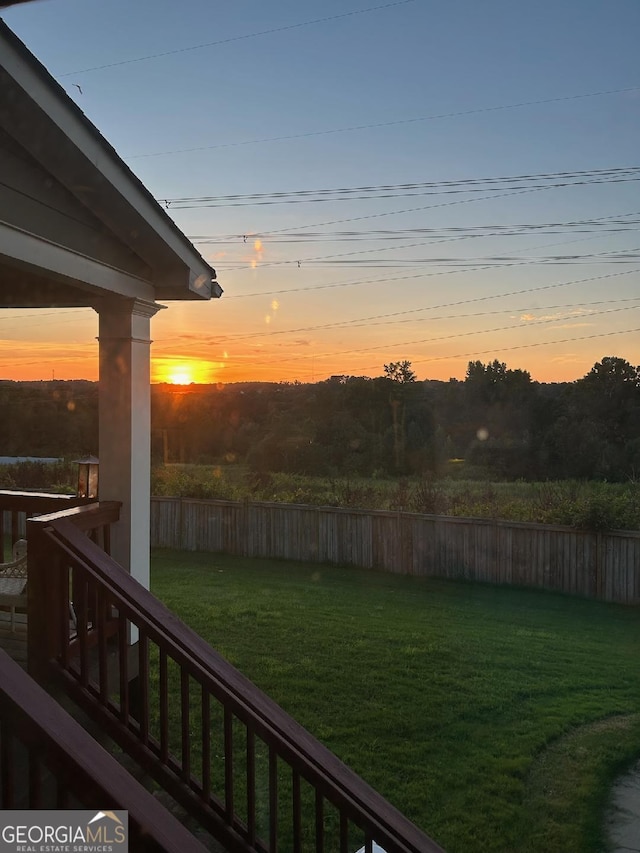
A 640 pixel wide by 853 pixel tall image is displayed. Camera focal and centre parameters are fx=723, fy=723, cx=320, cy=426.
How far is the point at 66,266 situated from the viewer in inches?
159

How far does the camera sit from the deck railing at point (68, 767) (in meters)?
1.88

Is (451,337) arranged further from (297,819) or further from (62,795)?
(62,795)

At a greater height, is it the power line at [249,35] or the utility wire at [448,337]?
the power line at [249,35]

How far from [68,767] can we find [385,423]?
784 inches

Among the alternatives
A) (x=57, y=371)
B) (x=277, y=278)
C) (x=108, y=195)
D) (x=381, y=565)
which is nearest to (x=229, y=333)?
(x=277, y=278)

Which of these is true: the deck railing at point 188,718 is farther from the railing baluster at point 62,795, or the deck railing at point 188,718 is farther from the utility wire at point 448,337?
the utility wire at point 448,337

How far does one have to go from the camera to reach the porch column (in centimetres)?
469

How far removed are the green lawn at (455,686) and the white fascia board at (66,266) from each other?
12.3 feet

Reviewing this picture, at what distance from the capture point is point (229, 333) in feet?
67.6

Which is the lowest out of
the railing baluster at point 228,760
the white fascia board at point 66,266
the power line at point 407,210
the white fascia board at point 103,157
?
the railing baluster at point 228,760

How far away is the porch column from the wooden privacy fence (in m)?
8.97

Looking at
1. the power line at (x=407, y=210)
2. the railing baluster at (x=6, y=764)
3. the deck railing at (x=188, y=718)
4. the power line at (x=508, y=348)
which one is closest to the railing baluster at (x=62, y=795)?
the railing baluster at (x=6, y=764)

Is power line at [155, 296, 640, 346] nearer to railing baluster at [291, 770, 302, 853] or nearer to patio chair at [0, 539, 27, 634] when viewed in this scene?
patio chair at [0, 539, 27, 634]

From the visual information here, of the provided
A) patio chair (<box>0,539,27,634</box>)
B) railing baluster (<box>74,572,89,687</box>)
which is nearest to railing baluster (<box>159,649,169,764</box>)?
railing baluster (<box>74,572,89,687</box>)
